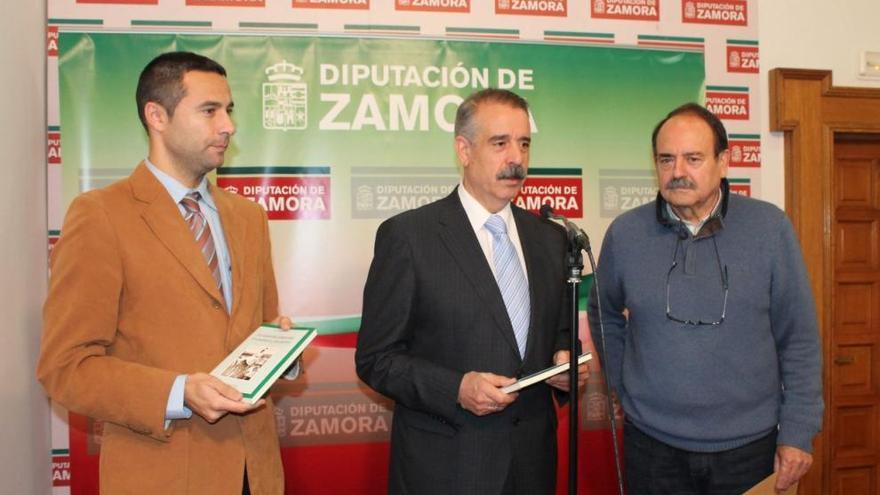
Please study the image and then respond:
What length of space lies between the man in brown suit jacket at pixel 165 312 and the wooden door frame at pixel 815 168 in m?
3.24

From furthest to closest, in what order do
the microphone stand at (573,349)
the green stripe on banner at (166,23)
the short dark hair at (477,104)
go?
1. the green stripe on banner at (166,23)
2. the short dark hair at (477,104)
3. the microphone stand at (573,349)

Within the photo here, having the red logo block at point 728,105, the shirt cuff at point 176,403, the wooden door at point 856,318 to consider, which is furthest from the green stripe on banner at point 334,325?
the wooden door at point 856,318

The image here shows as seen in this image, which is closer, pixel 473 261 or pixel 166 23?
pixel 473 261

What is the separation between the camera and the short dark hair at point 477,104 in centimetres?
245

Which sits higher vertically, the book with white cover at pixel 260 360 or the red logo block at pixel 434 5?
the red logo block at pixel 434 5

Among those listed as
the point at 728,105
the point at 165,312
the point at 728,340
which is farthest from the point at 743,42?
the point at 165,312

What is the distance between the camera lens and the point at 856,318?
446 centimetres

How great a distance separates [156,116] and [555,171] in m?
2.42

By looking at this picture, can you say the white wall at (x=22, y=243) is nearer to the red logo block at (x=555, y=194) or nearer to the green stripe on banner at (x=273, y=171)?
→ the green stripe on banner at (x=273, y=171)

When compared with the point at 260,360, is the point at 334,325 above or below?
below

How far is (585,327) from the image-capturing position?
3.97 metres

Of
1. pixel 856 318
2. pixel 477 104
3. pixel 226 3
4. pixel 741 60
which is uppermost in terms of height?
pixel 226 3

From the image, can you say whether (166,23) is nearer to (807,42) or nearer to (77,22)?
(77,22)

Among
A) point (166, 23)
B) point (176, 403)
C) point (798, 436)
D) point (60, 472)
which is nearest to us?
point (176, 403)
